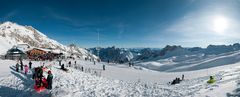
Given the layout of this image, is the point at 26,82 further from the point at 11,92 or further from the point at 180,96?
the point at 180,96

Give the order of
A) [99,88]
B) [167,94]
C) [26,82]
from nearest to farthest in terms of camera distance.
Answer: [167,94] → [99,88] → [26,82]

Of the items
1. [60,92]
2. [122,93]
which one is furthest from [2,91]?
[122,93]

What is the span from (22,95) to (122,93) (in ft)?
35.9

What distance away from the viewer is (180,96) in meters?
26.5

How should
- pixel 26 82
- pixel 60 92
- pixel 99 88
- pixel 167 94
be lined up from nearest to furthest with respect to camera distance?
pixel 60 92
pixel 167 94
pixel 99 88
pixel 26 82

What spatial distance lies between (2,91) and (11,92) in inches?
60.8

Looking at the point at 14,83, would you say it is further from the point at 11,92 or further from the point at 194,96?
the point at 194,96

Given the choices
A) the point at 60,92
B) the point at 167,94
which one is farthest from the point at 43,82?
the point at 167,94

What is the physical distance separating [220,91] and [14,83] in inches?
998

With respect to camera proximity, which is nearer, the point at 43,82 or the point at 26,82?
the point at 43,82

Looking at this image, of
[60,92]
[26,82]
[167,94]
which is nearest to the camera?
[60,92]

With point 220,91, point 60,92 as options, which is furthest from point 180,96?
point 60,92

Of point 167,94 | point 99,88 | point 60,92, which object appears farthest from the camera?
point 99,88

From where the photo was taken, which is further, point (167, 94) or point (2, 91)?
point (2, 91)
